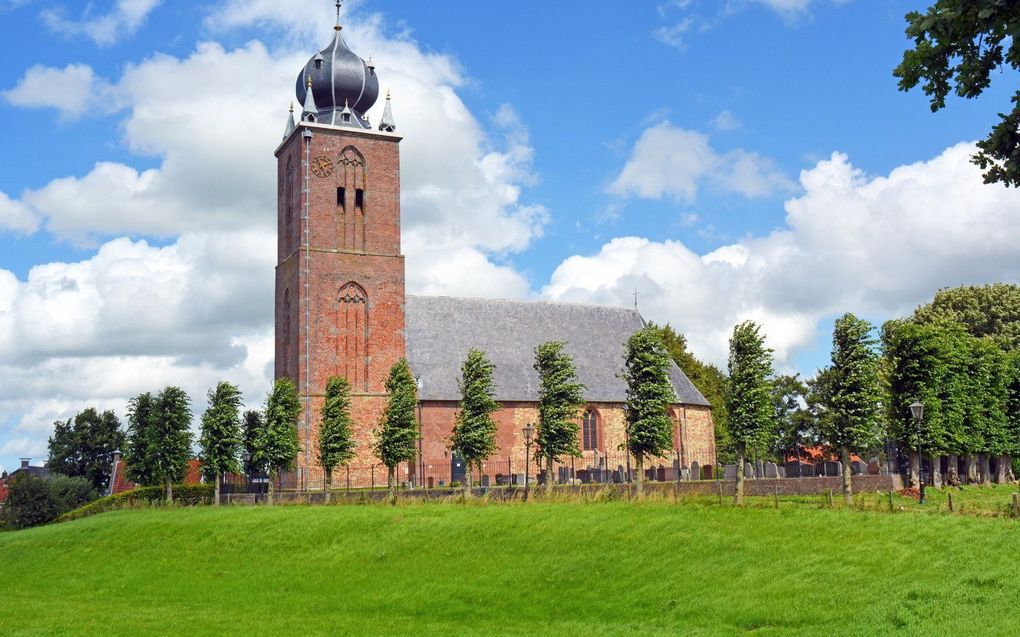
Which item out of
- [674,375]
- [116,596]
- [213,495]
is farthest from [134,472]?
[674,375]

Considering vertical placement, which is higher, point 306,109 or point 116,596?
point 306,109

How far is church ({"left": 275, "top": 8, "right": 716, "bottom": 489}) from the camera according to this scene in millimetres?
56938

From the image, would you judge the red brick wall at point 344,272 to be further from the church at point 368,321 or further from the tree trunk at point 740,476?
the tree trunk at point 740,476

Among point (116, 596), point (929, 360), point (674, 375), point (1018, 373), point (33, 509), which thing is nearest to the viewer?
point (116, 596)

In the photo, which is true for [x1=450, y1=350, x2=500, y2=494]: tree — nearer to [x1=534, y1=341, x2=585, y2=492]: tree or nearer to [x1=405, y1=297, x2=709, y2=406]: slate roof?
[x1=534, y1=341, x2=585, y2=492]: tree

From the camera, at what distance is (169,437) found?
52.3 m

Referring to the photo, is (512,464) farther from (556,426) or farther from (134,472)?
(134,472)

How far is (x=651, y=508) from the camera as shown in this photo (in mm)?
29234

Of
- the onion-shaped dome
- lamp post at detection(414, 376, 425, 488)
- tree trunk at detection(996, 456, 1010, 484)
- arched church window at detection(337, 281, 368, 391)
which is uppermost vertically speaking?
the onion-shaped dome

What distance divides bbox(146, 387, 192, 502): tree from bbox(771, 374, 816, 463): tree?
35.6 meters

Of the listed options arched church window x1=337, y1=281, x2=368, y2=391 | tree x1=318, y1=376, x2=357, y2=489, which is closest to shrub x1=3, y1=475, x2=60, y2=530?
arched church window x1=337, y1=281, x2=368, y2=391

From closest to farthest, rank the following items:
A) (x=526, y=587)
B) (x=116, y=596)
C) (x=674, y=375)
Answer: (x=526, y=587), (x=116, y=596), (x=674, y=375)

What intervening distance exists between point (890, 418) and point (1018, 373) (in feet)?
37.4

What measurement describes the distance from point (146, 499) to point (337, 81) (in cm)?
2673
